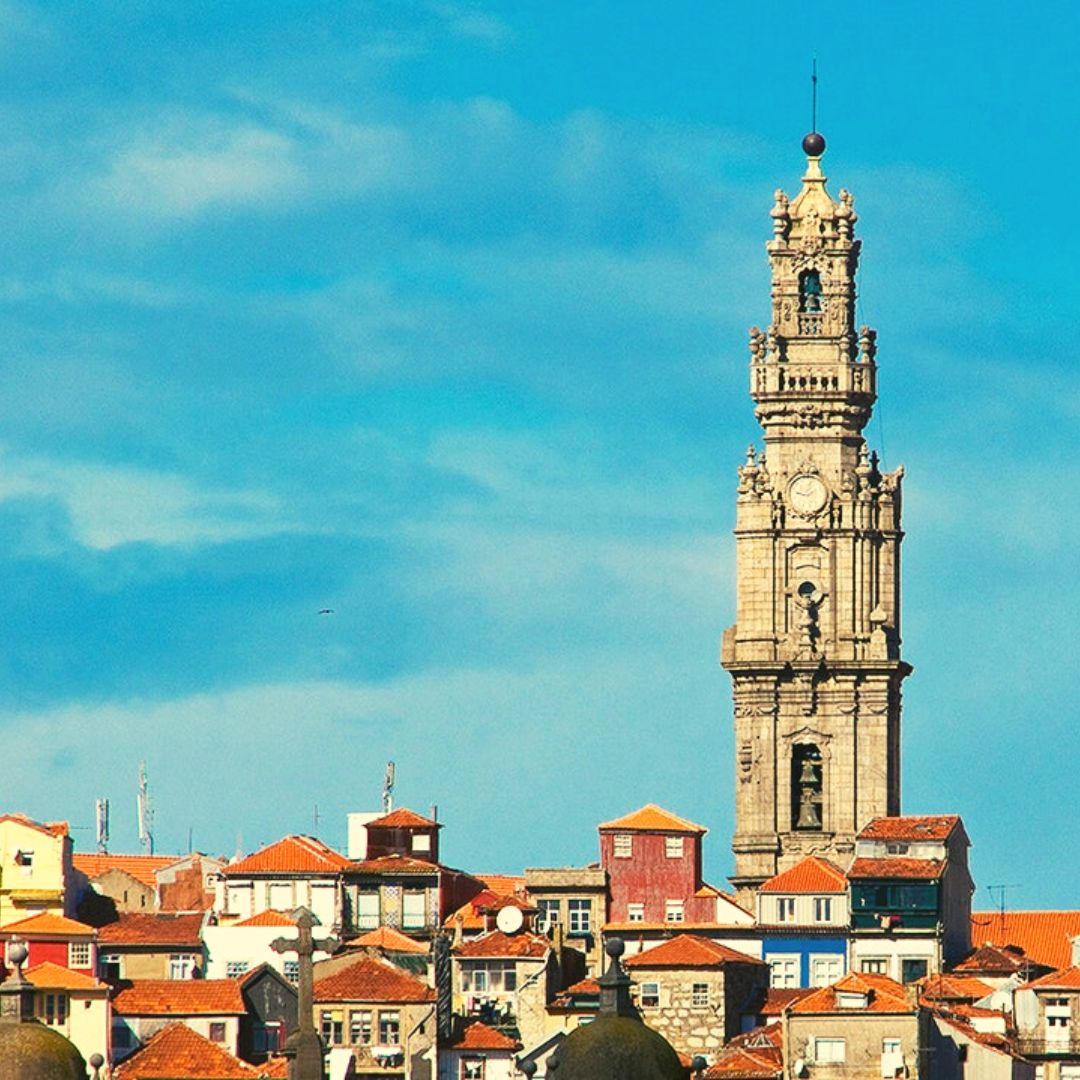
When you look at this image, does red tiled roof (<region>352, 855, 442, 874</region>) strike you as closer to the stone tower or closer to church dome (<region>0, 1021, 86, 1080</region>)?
the stone tower

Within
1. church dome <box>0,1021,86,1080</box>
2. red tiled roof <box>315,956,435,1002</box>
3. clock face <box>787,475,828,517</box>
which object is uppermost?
clock face <box>787,475,828,517</box>

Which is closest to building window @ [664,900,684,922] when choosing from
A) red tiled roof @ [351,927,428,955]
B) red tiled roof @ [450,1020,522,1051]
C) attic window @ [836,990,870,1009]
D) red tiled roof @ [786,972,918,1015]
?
red tiled roof @ [351,927,428,955]

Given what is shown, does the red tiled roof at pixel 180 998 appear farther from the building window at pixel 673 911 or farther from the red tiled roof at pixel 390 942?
the building window at pixel 673 911

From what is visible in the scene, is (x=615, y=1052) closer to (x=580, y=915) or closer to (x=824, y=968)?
(x=824, y=968)

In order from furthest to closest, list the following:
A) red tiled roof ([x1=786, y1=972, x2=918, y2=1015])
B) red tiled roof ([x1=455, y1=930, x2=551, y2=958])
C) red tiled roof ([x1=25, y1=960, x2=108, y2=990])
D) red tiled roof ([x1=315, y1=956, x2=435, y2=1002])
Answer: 1. red tiled roof ([x1=455, y1=930, x2=551, y2=958])
2. red tiled roof ([x1=315, y1=956, x2=435, y2=1002])
3. red tiled roof ([x1=25, y1=960, x2=108, y2=990])
4. red tiled roof ([x1=786, y1=972, x2=918, y2=1015])

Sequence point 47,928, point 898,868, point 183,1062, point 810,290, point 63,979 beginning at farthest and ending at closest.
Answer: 1. point 810,290
2. point 898,868
3. point 47,928
4. point 63,979
5. point 183,1062

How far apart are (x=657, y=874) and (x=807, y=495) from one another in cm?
2523

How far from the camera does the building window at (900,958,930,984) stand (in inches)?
5684

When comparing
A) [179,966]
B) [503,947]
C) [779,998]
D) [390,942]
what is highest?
[390,942]

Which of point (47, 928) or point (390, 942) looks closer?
point (47, 928)

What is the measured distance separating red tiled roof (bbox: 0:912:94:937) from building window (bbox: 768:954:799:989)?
21784 mm

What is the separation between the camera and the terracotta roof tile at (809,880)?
148750 mm

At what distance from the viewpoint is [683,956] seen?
137m

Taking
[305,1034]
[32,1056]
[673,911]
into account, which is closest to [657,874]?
[673,911]
